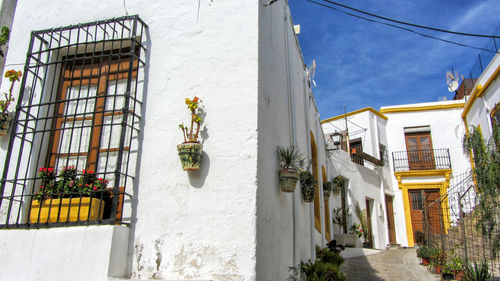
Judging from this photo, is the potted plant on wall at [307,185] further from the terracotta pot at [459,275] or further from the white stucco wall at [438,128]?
the white stucco wall at [438,128]

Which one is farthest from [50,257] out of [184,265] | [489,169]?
[489,169]

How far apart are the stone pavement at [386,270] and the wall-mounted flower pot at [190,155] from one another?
4808mm

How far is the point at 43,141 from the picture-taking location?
458 centimetres

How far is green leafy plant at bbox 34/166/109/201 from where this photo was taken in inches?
154

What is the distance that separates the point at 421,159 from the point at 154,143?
15731 millimetres

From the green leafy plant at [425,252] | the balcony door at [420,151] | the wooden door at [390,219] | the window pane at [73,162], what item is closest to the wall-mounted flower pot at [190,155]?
the window pane at [73,162]

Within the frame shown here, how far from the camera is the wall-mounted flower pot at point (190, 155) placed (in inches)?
143

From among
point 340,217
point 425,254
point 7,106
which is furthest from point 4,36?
point 340,217

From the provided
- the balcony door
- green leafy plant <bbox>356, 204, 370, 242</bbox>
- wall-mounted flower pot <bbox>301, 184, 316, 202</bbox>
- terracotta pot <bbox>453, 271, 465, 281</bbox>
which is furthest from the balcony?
wall-mounted flower pot <bbox>301, 184, 316, 202</bbox>

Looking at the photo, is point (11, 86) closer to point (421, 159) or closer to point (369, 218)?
point (369, 218)

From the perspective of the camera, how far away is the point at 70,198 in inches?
151

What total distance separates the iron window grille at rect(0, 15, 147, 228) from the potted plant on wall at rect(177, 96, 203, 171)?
0.67 meters

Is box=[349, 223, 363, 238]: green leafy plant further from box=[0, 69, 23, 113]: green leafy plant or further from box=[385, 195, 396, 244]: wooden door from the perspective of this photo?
box=[0, 69, 23, 113]: green leafy plant

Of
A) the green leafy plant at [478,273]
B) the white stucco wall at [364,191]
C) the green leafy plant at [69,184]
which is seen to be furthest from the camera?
the white stucco wall at [364,191]
